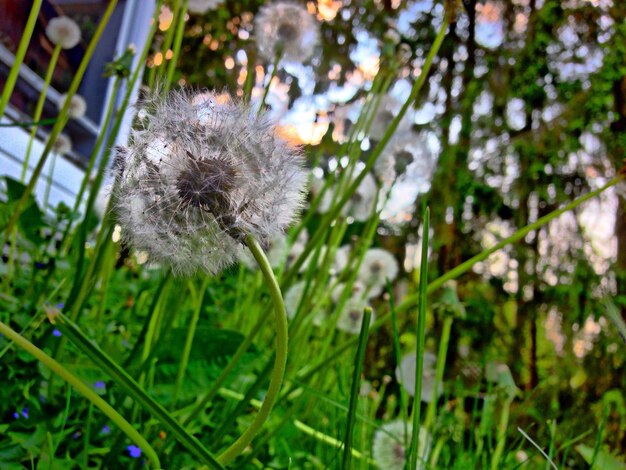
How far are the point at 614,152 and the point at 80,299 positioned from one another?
266 centimetres

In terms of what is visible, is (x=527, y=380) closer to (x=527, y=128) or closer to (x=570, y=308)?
(x=570, y=308)

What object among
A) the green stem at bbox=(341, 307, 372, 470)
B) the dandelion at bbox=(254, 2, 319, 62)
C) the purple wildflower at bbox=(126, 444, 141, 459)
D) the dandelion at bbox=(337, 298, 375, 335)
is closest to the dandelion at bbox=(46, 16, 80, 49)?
the dandelion at bbox=(254, 2, 319, 62)

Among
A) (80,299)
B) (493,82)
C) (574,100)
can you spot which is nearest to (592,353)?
(574,100)

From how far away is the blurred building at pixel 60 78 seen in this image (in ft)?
6.81

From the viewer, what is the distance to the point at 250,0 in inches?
147

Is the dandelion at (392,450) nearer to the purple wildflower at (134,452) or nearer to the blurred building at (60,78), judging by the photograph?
the purple wildflower at (134,452)

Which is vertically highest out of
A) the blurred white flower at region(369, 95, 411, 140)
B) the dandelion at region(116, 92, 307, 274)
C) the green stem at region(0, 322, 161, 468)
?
the blurred white flower at region(369, 95, 411, 140)

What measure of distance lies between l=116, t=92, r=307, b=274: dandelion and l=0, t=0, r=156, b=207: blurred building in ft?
4.93

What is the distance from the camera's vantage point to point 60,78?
2658mm

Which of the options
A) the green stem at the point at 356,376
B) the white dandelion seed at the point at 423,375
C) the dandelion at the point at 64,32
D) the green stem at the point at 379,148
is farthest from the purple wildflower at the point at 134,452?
the dandelion at the point at 64,32

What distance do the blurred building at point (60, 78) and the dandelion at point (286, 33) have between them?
86cm

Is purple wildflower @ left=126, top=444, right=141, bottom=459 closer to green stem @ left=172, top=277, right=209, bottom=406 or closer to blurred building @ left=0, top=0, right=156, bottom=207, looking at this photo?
green stem @ left=172, top=277, right=209, bottom=406

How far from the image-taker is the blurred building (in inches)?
81.7

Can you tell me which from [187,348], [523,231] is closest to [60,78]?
[187,348]
